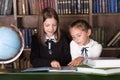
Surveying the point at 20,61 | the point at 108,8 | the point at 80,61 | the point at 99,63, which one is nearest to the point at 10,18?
the point at 20,61

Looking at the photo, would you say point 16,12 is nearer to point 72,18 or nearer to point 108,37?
point 72,18

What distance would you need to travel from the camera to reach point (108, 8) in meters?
3.73

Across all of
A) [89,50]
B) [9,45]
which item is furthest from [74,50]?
[9,45]

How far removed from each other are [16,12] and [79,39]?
4.67ft

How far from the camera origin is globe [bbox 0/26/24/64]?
6.63ft

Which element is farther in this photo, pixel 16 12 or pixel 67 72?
pixel 16 12

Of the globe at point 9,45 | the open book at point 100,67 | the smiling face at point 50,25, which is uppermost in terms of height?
the smiling face at point 50,25

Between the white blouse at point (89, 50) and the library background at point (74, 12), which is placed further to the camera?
the library background at point (74, 12)

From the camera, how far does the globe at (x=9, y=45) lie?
6.63 ft
